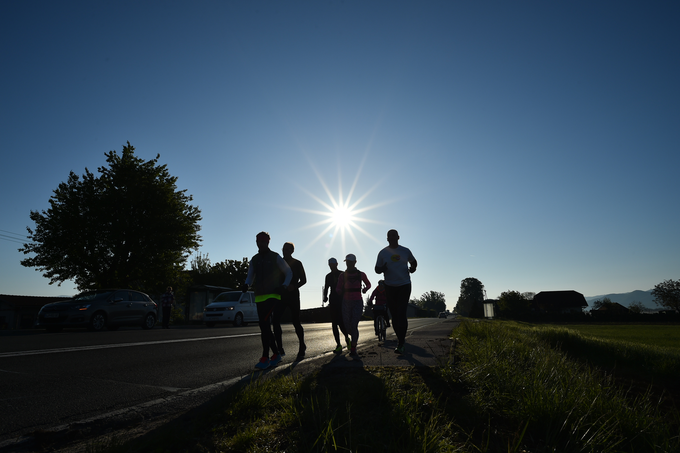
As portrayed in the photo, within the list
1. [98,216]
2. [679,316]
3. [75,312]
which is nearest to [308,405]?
[75,312]

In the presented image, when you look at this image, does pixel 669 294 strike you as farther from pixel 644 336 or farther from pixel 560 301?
pixel 644 336

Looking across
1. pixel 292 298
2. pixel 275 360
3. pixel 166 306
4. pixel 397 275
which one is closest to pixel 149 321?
pixel 166 306

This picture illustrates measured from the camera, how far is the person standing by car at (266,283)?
220 inches

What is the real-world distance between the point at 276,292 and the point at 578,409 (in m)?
4.10

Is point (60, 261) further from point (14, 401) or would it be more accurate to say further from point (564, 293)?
point (564, 293)

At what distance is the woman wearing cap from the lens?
285 inches

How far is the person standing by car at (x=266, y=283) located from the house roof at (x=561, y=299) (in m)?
101

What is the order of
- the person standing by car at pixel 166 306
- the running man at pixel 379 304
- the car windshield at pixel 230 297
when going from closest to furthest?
the running man at pixel 379 304 → the person standing by car at pixel 166 306 → the car windshield at pixel 230 297

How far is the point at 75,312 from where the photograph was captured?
42.1 ft

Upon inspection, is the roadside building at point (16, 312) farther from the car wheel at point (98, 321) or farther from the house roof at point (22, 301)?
the car wheel at point (98, 321)

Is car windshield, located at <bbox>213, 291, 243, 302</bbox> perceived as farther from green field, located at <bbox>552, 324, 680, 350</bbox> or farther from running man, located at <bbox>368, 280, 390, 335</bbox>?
green field, located at <bbox>552, 324, 680, 350</bbox>

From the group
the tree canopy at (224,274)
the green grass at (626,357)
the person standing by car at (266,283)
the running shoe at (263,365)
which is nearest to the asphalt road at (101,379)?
the running shoe at (263,365)

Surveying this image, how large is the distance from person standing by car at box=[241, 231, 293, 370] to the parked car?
551 inches

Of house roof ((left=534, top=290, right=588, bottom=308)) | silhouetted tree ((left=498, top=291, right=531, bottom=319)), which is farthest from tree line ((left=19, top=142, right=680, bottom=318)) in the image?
house roof ((left=534, top=290, right=588, bottom=308))
